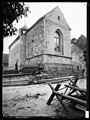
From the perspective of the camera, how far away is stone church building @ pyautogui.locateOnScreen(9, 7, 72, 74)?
13.2 metres

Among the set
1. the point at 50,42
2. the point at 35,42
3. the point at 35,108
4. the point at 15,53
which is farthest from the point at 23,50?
the point at 35,108

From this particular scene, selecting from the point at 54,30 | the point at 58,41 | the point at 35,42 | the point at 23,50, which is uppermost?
the point at 54,30

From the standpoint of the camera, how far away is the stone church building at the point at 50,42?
43.5ft

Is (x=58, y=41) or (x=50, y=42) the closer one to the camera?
(x=50, y=42)

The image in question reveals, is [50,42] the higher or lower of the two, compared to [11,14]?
higher

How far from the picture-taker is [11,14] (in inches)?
153

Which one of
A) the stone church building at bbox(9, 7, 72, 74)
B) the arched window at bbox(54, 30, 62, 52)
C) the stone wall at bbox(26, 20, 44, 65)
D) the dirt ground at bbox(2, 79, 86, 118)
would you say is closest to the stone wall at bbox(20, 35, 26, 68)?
the stone church building at bbox(9, 7, 72, 74)

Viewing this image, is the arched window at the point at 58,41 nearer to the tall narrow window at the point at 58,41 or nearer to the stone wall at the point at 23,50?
the tall narrow window at the point at 58,41

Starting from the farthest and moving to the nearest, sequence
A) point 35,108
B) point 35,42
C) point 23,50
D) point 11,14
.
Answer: point 23,50
point 35,42
point 11,14
point 35,108

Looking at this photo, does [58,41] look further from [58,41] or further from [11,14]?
[11,14]

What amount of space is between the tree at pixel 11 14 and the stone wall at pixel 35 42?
346 inches

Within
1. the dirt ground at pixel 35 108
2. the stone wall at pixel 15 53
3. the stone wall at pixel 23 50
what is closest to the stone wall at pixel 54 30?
the stone wall at pixel 23 50

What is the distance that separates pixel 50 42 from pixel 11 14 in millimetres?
10036

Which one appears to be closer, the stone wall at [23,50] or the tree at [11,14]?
the tree at [11,14]
